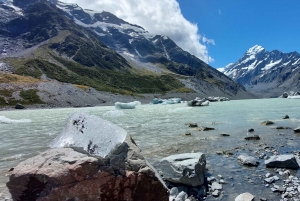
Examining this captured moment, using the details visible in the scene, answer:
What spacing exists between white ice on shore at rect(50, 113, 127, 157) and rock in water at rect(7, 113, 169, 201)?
53 centimetres

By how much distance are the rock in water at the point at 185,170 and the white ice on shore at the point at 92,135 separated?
366 centimetres

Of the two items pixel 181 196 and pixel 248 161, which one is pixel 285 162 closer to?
pixel 248 161

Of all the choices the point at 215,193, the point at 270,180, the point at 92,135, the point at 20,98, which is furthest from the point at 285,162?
the point at 20,98

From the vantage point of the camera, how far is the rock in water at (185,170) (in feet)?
34.2

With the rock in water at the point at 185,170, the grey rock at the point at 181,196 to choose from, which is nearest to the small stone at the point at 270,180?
the rock in water at the point at 185,170

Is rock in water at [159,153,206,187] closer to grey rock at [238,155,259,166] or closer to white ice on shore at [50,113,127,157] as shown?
grey rock at [238,155,259,166]

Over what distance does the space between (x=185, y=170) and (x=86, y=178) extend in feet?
17.2

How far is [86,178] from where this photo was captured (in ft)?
21.8

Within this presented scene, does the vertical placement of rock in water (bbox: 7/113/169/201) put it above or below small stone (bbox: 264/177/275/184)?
above

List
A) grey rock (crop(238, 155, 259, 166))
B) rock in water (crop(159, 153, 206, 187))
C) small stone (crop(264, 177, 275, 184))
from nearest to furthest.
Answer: rock in water (crop(159, 153, 206, 187)), small stone (crop(264, 177, 275, 184)), grey rock (crop(238, 155, 259, 166))

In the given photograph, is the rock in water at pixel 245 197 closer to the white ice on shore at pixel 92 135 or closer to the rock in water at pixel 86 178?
the rock in water at pixel 86 178

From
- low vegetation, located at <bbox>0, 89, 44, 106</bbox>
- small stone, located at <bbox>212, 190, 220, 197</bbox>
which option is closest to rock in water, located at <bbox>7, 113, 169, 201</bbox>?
small stone, located at <bbox>212, 190, 220, 197</bbox>

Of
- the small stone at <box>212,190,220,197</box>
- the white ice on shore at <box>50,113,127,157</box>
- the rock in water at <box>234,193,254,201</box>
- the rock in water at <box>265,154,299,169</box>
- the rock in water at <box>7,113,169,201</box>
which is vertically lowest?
the small stone at <box>212,190,220,197</box>

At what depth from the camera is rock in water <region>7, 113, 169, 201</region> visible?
21.1 feet
